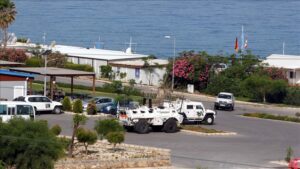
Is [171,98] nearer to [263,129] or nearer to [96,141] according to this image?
[263,129]

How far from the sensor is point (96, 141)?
128 feet

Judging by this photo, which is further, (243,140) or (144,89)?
(144,89)

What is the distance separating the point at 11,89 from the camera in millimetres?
58219

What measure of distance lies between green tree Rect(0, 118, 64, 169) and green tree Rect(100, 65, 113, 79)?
169 ft

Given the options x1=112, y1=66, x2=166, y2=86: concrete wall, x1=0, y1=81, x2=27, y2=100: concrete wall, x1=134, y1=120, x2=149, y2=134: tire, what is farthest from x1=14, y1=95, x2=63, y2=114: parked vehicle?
x1=112, y1=66, x2=166, y2=86: concrete wall

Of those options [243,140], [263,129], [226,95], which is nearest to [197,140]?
[243,140]

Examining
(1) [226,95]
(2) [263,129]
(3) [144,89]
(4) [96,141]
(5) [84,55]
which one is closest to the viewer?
(4) [96,141]

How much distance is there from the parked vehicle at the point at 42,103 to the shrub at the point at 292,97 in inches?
1002

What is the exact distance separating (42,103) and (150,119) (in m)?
8.52

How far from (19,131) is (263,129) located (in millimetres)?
23381

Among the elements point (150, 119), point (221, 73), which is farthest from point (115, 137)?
point (221, 73)

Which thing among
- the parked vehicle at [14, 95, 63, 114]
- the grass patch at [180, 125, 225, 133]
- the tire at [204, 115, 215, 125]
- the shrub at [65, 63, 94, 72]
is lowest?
the grass patch at [180, 125, 225, 133]

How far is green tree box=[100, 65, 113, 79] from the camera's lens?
277ft

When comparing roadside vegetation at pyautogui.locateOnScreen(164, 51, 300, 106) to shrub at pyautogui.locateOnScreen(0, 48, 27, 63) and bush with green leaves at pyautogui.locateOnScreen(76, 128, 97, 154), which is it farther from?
bush with green leaves at pyautogui.locateOnScreen(76, 128, 97, 154)
